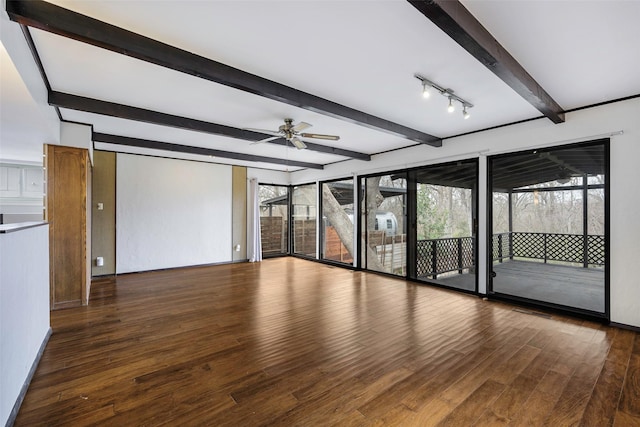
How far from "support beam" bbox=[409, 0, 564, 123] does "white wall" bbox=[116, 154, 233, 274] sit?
602 cm

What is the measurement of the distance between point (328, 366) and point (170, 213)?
5273mm

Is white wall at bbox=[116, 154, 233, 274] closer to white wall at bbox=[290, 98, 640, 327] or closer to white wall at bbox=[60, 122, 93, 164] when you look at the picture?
white wall at bbox=[60, 122, 93, 164]

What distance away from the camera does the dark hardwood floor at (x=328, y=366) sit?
175 cm

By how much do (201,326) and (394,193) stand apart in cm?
422

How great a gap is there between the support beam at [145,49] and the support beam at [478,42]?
1.57 m

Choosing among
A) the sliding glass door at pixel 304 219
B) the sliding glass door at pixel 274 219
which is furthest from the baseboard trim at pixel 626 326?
the sliding glass door at pixel 274 219

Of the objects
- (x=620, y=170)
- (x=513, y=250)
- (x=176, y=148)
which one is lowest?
(x=513, y=250)

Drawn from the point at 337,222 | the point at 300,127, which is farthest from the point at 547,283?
the point at 300,127

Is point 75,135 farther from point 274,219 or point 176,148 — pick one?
point 274,219

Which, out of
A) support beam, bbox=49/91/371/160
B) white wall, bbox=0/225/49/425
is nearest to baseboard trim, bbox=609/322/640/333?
support beam, bbox=49/91/371/160

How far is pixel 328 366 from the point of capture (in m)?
2.30

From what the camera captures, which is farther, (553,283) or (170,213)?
(170,213)

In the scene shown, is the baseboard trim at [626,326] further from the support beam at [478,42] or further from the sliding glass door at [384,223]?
the sliding glass door at [384,223]

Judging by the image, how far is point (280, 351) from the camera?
2.55 meters
